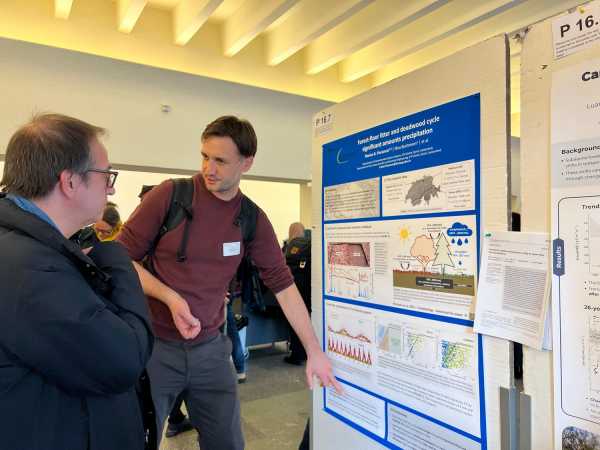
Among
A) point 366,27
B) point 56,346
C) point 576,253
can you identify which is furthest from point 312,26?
point 56,346

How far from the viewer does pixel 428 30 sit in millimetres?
4188

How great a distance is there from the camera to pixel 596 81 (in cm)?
81

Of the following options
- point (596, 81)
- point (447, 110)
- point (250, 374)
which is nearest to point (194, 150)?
point (250, 374)

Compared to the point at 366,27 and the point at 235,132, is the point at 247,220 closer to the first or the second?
the point at 235,132

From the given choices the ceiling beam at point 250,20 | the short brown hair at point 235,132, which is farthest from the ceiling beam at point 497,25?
the short brown hair at point 235,132

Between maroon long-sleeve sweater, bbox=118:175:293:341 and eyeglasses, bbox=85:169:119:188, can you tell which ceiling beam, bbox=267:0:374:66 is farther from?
eyeglasses, bbox=85:169:119:188

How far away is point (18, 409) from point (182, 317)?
61cm

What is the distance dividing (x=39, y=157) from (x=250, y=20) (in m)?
3.66

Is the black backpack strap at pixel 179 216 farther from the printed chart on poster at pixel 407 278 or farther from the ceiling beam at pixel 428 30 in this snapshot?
the ceiling beam at pixel 428 30

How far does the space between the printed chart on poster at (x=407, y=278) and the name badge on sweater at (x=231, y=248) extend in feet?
1.20

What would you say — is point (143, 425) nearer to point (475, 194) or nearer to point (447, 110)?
point (475, 194)

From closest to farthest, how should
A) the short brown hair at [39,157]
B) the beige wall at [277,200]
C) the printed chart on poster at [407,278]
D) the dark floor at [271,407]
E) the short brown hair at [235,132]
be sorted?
the short brown hair at [39,157] < the printed chart on poster at [407,278] < the short brown hair at [235,132] < the dark floor at [271,407] < the beige wall at [277,200]

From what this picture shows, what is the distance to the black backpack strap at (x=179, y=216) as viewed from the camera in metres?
1.59

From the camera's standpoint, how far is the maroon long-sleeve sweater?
62.2 inches
